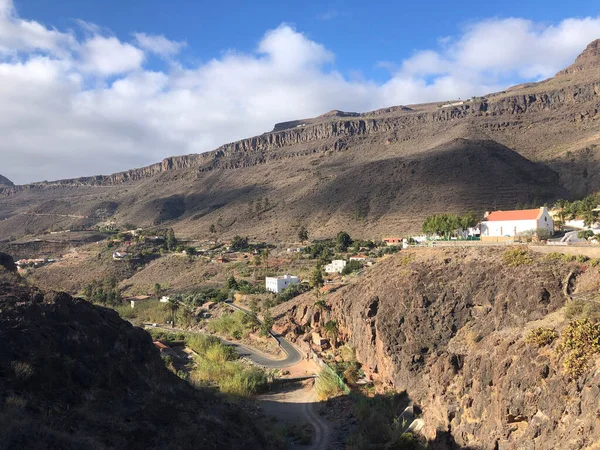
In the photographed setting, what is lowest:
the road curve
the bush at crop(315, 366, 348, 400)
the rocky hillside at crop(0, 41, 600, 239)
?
the road curve

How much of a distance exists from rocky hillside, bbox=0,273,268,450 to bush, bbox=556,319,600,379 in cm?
875

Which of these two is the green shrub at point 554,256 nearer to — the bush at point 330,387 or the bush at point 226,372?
the bush at point 330,387

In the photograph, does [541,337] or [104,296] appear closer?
[541,337]

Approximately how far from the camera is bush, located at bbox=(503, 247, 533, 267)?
18.0 metres

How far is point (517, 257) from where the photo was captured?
60.3 feet

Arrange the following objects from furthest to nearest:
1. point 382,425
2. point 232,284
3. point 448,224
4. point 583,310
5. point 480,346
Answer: point 232,284 < point 448,224 < point 382,425 < point 480,346 < point 583,310

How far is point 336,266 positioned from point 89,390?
3648cm

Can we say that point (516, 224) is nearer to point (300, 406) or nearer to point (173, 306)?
point (300, 406)

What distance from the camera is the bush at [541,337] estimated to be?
41.7 ft

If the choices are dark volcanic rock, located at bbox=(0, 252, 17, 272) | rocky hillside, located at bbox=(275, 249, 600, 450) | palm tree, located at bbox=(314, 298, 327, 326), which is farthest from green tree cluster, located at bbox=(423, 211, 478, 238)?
dark volcanic rock, located at bbox=(0, 252, 17, 272)

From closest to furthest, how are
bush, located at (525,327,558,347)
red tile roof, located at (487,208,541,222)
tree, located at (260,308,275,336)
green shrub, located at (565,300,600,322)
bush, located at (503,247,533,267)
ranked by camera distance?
1. green shrub, located at (565,300,600,322)
2. bush, located at (525,327,558,347)
3. bush, located at (503,247,533,267)
4. red tile roof, located at (487,208,541,222)
5. tree, located at (260,308,275,336)

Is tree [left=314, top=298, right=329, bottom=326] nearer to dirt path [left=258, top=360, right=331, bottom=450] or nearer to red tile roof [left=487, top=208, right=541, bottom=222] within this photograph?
dirt path [left=258, top=360, right=331, bottom=450]

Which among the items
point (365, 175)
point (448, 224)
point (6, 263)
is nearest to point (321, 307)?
point (448, 224)

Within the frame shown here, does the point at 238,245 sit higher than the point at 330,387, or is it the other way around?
the point at 238,245
